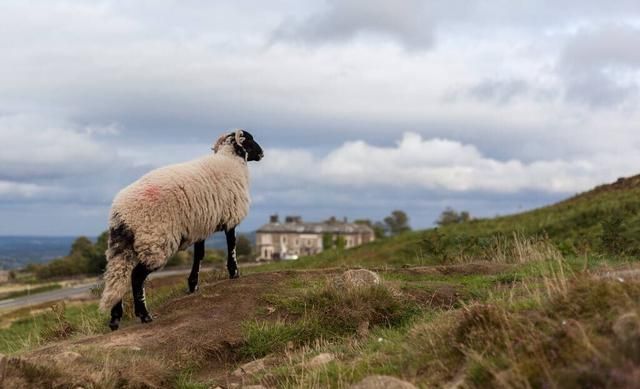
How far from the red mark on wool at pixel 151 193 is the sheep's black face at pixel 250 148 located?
2897mm

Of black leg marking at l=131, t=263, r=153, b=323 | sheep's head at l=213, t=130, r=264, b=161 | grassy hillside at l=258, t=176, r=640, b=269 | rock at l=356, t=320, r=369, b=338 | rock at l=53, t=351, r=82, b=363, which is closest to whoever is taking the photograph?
rock at l=53, t=351, r=82, b=363

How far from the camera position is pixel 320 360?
780 centimetres

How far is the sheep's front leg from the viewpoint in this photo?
40.8ft

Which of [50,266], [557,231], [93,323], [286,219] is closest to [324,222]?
[286,219]

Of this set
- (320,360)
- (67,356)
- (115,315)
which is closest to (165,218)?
(115,315)

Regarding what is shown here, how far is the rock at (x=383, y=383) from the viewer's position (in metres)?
5.74

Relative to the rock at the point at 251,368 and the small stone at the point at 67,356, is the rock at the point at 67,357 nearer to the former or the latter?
the small stone at the point at 67,356

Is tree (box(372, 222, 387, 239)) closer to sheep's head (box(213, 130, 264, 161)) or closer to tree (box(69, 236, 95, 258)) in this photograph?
tree (box(69, 236, 95, 258))

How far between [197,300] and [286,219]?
13119 centimetres

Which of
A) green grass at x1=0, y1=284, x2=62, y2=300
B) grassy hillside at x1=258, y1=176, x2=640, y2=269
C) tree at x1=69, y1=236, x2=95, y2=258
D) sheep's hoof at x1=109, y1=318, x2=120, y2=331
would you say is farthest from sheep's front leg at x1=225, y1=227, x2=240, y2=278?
tree at x1=69, y1=236, x2=95, y2=258

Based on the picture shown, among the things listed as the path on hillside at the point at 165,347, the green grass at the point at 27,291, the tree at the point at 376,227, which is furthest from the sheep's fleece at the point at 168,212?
the tree at the point at 376,227

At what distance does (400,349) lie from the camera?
7.19 metres

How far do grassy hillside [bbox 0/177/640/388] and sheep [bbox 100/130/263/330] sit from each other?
2.41 ft

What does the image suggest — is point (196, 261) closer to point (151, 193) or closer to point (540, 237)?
point (151, 193)
